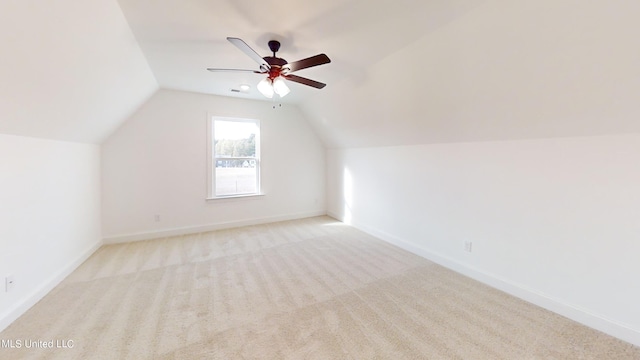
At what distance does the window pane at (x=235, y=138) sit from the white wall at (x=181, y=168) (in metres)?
0.21

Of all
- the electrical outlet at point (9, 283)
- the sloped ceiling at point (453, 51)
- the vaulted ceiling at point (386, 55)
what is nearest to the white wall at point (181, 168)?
the vaulted ceiling at point (386, 55)

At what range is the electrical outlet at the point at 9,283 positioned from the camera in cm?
190

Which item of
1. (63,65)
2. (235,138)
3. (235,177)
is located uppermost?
(63,65)

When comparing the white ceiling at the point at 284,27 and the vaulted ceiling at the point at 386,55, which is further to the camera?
the white ceiling at the point at 284,27

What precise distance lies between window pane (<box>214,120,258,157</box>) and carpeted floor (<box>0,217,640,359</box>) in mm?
2098

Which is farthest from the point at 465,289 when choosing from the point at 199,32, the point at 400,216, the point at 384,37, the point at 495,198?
the point at 199,32

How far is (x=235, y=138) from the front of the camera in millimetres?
4703

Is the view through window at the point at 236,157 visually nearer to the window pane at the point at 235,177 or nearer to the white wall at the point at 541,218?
the window pane at the point at 235,177

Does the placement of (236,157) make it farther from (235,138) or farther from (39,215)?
(39,215)

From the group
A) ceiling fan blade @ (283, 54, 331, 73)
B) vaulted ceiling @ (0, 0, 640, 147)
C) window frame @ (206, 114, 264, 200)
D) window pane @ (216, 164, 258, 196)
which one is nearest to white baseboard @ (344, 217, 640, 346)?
vaulted ceiling @ (0, 0, 640, 147)

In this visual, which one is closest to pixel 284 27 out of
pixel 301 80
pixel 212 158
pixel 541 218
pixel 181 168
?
pixel 301 80

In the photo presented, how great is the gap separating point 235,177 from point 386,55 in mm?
3499

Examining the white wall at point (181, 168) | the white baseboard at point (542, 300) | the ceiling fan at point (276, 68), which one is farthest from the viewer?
the white wall at point (181, 168)

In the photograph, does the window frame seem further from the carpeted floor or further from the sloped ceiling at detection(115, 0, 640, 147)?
the carpeted floor
